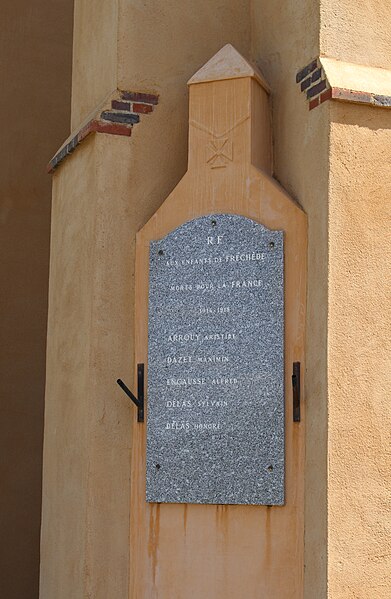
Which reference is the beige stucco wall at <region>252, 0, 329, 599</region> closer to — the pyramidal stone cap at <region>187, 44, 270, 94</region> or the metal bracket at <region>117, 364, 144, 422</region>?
the pyramidal stone cap at <region>187, 44, 270, 94</region>

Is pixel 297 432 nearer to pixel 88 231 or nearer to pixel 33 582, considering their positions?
pixel 88 231

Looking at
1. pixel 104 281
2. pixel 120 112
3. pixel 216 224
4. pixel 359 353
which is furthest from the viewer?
pixel 120 112

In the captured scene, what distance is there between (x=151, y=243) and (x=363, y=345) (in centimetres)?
129

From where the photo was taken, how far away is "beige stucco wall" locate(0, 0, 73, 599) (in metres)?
8.33

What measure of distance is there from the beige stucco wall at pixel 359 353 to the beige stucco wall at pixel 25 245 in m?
3.62

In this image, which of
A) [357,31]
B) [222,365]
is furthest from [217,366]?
[357,31]

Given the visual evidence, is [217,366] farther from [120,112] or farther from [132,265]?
[120,112]

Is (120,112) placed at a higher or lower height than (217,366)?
higher

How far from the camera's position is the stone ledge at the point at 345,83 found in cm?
551

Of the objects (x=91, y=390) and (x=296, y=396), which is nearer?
(x=296, y=396)

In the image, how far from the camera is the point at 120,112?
245 inches

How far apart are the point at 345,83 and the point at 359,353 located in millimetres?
1281

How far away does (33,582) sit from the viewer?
27.3 feet

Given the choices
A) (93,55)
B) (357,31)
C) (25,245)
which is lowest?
(25,245)
